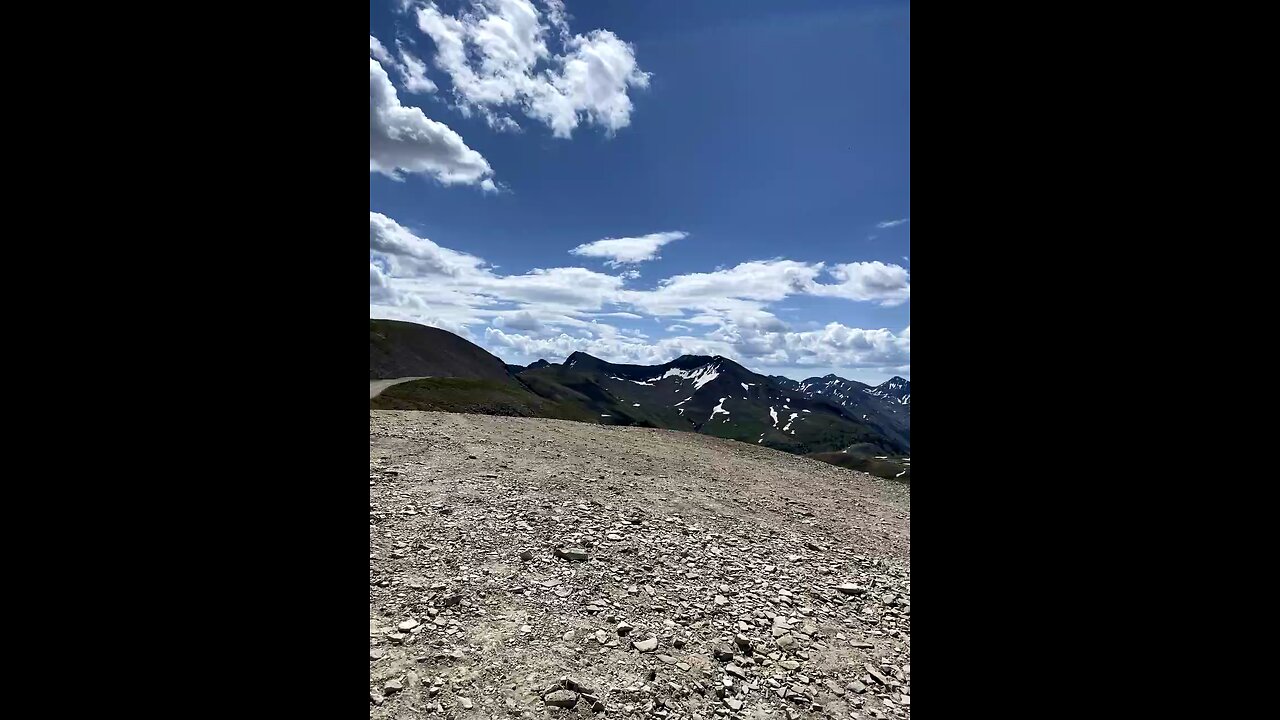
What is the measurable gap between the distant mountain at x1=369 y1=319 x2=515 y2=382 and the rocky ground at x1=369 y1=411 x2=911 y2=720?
99.7m

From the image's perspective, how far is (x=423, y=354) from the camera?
12269 cm

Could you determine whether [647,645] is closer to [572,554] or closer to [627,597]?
[627,597]

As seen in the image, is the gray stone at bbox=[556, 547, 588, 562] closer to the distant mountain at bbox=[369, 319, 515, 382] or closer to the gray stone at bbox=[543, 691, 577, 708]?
the gray stone at bbox=[543, 691, 577, 708]

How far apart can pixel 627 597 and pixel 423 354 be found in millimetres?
129511

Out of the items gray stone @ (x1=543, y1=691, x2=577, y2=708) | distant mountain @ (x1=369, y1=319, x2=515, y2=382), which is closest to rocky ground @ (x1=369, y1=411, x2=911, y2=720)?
gray stone @ (x1=543, y1=691, x2=577, y2=708)

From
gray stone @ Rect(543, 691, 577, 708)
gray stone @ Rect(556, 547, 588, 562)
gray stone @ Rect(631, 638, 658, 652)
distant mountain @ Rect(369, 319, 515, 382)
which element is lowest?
gray stone @ Rect(543, 691, 577, 708)

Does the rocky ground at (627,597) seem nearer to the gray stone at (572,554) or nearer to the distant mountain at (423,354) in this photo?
the gray stone at (572,554)

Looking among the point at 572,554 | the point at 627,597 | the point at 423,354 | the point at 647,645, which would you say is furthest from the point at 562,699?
the point at 423,354

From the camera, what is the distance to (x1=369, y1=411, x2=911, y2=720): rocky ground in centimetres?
392

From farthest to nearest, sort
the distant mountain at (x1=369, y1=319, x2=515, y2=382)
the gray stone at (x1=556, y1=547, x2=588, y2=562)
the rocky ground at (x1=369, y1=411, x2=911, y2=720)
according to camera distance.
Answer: the distant mountain at (x1=369, y1=319, x2=515, y2=382)
the gray stone at (x1=556, y1=547, x2=588, y2=562)
the rocky ground at (x1=369, y1=411, x2=911, y2=720)

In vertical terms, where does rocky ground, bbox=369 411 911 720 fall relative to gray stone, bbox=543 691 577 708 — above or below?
above
